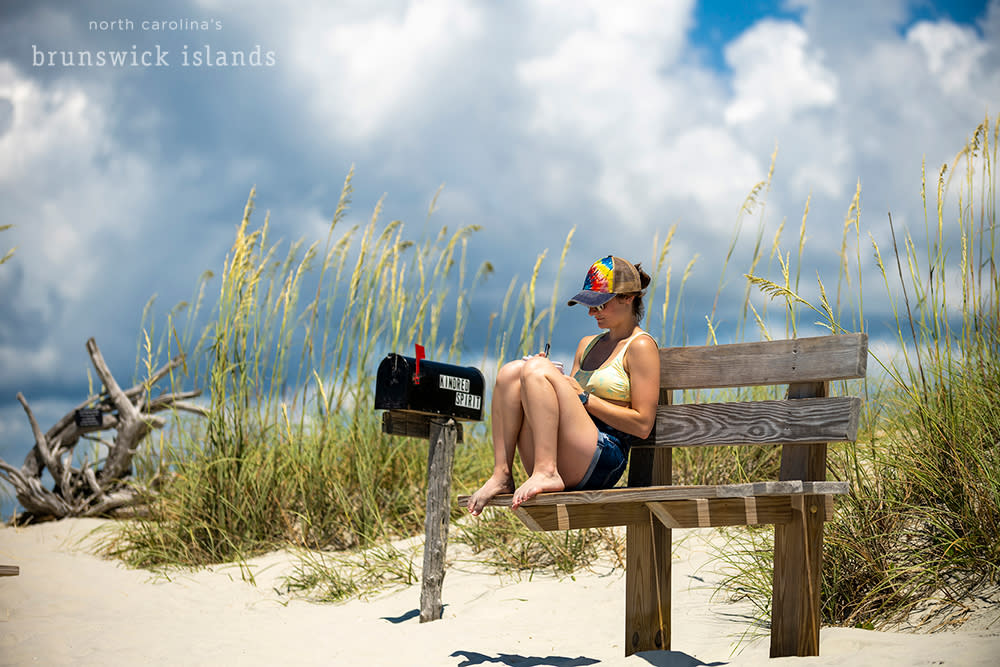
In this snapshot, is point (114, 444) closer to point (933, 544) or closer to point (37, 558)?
point (37, 558)

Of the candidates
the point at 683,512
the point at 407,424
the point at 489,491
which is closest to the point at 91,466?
the point at 407,424

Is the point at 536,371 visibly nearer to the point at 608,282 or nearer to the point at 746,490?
the point at 608,282

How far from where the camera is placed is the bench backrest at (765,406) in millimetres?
2738

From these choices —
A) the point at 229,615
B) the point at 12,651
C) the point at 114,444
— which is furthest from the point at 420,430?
the point at 114,444

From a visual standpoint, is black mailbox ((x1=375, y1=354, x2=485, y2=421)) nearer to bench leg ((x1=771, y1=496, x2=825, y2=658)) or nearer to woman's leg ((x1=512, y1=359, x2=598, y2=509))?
woman's leg ((x1=512, y1=359, x2=598, y2=509))

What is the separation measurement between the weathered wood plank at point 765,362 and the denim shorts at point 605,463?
32 centimetres

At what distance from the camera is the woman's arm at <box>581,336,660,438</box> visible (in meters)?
2.91

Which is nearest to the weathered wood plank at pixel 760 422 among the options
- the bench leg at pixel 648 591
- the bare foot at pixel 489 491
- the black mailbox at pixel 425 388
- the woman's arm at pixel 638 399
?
the woman's arm at pixel 638 399

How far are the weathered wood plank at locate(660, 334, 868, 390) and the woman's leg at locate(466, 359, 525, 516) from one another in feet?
1.89

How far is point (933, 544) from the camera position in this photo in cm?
327

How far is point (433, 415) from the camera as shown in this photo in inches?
159

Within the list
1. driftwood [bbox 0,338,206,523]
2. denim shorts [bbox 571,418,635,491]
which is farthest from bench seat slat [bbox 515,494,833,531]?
driftwood [bbox 0,338,206,523]

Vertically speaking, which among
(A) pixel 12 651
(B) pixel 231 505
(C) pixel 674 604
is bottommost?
(A) pixel 12 651

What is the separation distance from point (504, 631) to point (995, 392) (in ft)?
7.13
